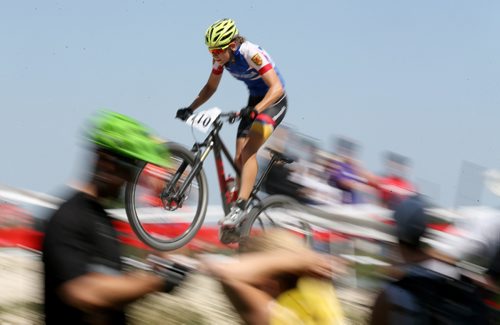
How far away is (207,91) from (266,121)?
0.82m

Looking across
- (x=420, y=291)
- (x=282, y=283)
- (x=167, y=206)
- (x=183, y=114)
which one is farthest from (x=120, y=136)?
(x=183, y=114)

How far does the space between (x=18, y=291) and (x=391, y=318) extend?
4036 mm

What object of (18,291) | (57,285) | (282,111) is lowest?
(18,291)

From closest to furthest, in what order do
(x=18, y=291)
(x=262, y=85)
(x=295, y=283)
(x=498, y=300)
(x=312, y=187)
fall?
(x=295, y=283) → (x=498, y=300) → (x=18, y=291) → (x=262, y=85) → (x=312, y=187)

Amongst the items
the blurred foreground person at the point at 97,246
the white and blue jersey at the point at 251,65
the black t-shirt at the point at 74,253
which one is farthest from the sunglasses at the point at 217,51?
the black t-shirt at the point at 74,253

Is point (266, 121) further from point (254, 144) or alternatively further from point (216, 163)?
point (216, 163)

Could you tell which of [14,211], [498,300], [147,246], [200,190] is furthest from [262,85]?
[498,300]

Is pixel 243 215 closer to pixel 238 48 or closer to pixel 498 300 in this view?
pixel 238 48

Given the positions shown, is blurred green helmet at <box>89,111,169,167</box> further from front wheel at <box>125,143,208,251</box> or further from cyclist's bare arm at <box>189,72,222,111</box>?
cyclist's bare arm at <box>189,72,222,111</box>

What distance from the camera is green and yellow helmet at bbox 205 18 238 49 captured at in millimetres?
7941

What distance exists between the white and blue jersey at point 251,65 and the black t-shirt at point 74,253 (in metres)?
4.83

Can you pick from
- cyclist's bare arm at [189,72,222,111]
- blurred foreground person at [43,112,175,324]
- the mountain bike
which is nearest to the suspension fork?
the mountain bike

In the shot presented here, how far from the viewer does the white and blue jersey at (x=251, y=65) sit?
8023 mm

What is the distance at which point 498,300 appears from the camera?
12.0 feet
